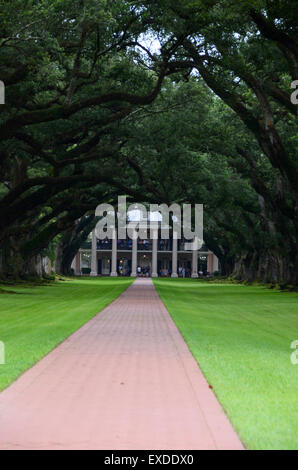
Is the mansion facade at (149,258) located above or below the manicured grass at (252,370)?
above

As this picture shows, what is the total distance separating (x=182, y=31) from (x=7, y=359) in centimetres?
1705

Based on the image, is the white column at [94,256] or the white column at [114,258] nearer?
the white column at [94,256]

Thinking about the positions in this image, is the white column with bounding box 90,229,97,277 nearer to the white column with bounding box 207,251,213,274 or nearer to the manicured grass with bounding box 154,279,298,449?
the white column with bounding box 207,251,213,274

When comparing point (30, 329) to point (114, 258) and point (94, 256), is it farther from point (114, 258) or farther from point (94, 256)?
point (114, 258)

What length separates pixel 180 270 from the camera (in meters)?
130

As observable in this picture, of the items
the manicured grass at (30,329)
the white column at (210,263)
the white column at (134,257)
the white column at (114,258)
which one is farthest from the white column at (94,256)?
the manicured grass at (30,329)

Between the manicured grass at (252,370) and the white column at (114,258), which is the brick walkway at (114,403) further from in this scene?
the white column at (114,258)

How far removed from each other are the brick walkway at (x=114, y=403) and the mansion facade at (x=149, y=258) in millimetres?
112747

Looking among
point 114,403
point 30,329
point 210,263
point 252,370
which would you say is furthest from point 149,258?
point 114,403

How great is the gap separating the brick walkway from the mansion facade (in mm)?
112747

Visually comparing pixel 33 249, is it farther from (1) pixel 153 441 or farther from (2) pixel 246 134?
(1) pixel 153 441

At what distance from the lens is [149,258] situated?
135000 mm

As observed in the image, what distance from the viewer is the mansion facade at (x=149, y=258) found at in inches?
4970

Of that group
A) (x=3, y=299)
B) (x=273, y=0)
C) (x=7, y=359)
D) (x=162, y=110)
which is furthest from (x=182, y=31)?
(x=7, y=359)
